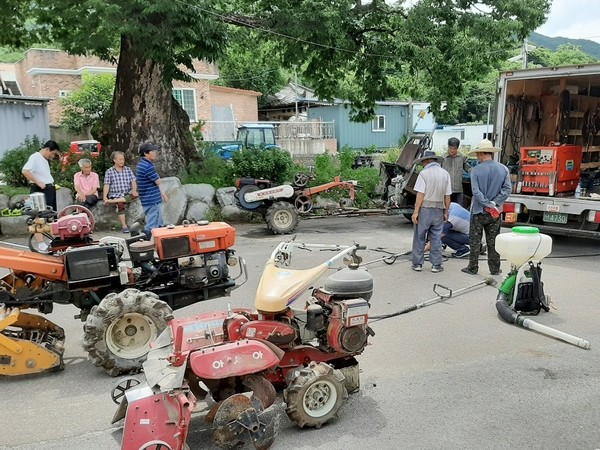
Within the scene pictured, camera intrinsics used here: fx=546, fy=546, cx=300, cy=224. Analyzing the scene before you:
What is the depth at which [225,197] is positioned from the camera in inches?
514

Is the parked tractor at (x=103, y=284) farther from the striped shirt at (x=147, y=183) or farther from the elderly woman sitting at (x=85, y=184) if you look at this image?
the elderly woman sitting at (x=85, y=184)

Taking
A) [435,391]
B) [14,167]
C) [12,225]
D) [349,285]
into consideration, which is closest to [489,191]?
[435,391]

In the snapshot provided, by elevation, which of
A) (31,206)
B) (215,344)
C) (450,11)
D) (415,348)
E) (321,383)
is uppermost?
(450,11)

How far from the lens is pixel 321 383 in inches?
154

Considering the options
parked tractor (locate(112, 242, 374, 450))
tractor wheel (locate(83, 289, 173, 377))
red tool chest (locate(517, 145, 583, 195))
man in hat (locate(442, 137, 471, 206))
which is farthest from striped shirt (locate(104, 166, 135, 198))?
red tool chest (locate(517, 145, 583, 195))

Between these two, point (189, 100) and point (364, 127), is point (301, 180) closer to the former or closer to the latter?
point (189, 100)

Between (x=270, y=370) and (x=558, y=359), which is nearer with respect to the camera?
(x=270, y=370)

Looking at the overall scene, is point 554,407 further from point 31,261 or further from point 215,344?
point 31,261

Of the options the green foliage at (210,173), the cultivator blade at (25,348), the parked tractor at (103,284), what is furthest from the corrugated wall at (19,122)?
the cultivator blade at (25,348)

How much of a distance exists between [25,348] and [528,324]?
5021 millimetres

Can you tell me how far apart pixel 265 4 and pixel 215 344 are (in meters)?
11.3

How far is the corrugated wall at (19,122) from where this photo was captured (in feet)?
55.4

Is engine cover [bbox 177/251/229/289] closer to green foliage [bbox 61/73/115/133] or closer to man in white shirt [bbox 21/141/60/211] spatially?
man in white shirt [bbox 21/141/60/211]

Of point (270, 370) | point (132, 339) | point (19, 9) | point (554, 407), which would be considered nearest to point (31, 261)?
point (132, 339)
